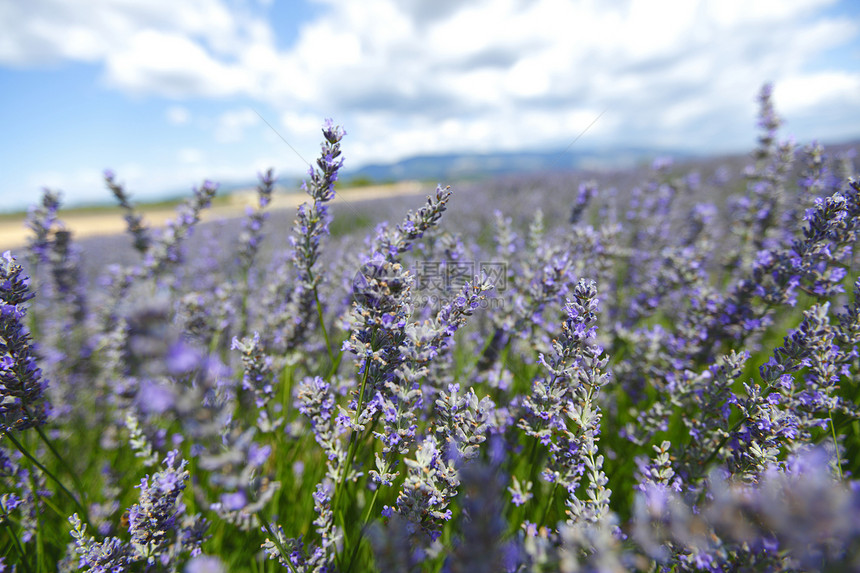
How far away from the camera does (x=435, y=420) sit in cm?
163

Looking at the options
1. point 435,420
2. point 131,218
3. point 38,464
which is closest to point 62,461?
point 38,464

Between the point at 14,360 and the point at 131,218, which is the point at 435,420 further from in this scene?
the point at 131,218

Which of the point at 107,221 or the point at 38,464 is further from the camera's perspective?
the point at 107,221

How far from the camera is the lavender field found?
916 mm

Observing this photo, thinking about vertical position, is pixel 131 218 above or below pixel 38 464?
above

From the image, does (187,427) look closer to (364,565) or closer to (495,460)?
(495,460)

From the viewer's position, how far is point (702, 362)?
2723mm

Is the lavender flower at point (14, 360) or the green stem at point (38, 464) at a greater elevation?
the lavender flower at point (14, 360)

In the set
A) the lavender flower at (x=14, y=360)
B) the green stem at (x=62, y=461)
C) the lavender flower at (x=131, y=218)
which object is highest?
the lavender flower at (x=131, y=218)

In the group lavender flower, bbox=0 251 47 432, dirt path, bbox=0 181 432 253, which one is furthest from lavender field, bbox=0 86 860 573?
dirt path, bbox=0 181 432 253

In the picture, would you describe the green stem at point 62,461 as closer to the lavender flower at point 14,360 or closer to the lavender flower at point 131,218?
the lavender flower at point 14,360

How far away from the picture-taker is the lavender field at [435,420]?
0.92 m

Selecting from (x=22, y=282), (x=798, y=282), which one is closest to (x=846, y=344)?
(x=798, y=282)

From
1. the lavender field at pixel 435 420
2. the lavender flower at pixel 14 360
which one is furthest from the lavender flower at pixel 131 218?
the lavender flower at pixel 14 360
